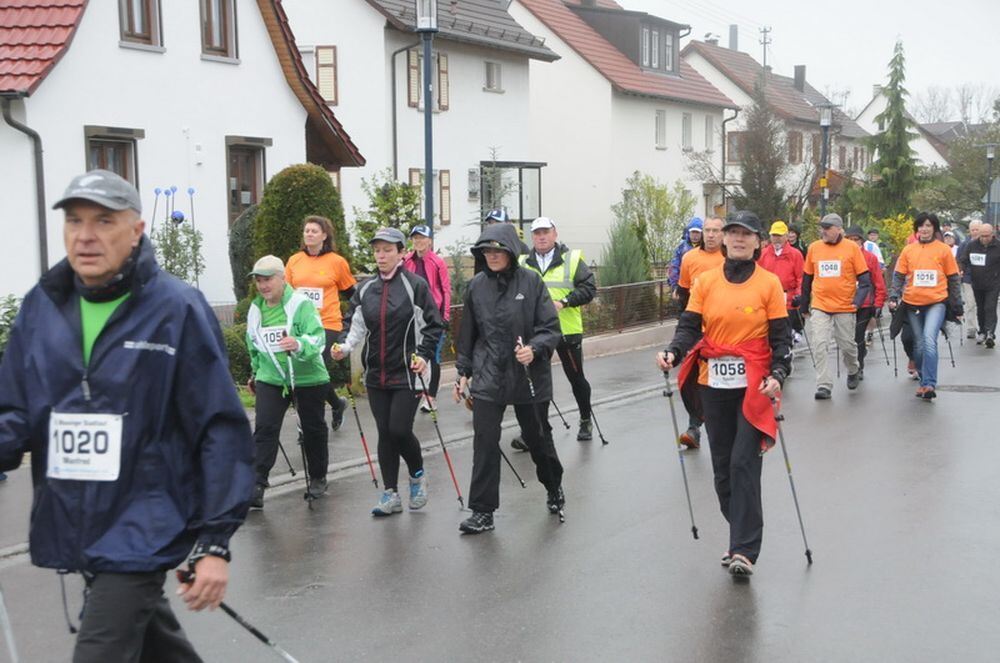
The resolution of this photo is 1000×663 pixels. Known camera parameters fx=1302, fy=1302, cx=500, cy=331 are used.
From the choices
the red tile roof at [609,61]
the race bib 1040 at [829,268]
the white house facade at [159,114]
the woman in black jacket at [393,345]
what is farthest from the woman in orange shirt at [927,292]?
the red tile roof at [609,61]

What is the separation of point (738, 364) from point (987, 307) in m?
14.7

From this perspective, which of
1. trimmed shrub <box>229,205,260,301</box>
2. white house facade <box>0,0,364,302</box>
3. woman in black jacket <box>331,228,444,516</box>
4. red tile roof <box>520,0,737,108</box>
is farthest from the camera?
red tile roof <box>520,0,737,108</box>

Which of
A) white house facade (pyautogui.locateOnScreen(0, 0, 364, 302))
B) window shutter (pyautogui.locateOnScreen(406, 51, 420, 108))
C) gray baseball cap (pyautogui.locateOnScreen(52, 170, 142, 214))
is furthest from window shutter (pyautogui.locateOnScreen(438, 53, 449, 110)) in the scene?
gray baseball cap (pyautogui.locateOnScreen(52, 170, 142, 214))

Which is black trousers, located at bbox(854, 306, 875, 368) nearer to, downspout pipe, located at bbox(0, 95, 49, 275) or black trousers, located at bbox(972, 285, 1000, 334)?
black trousers, located at bbox(972, 285, 1000, 334)

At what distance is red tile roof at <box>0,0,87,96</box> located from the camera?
61.4 feet

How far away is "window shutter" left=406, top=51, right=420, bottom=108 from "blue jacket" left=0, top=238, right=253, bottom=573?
2971 centimetres

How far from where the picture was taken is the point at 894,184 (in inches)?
2188

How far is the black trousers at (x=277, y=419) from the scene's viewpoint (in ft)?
28.9

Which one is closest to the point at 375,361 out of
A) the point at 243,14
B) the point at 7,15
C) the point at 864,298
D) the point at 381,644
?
the point at 381,644

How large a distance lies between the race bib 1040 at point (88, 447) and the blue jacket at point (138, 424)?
21mm

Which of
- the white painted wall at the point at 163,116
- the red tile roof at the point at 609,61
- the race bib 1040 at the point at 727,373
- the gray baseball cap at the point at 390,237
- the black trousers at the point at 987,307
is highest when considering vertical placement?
the red tile roof at the point at 609,61

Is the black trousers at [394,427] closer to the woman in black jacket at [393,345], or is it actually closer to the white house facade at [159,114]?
the woman in black jacket at [393,345]

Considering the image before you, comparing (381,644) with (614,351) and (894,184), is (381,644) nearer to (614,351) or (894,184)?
(614,351)

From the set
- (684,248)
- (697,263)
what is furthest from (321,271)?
(684,248)
